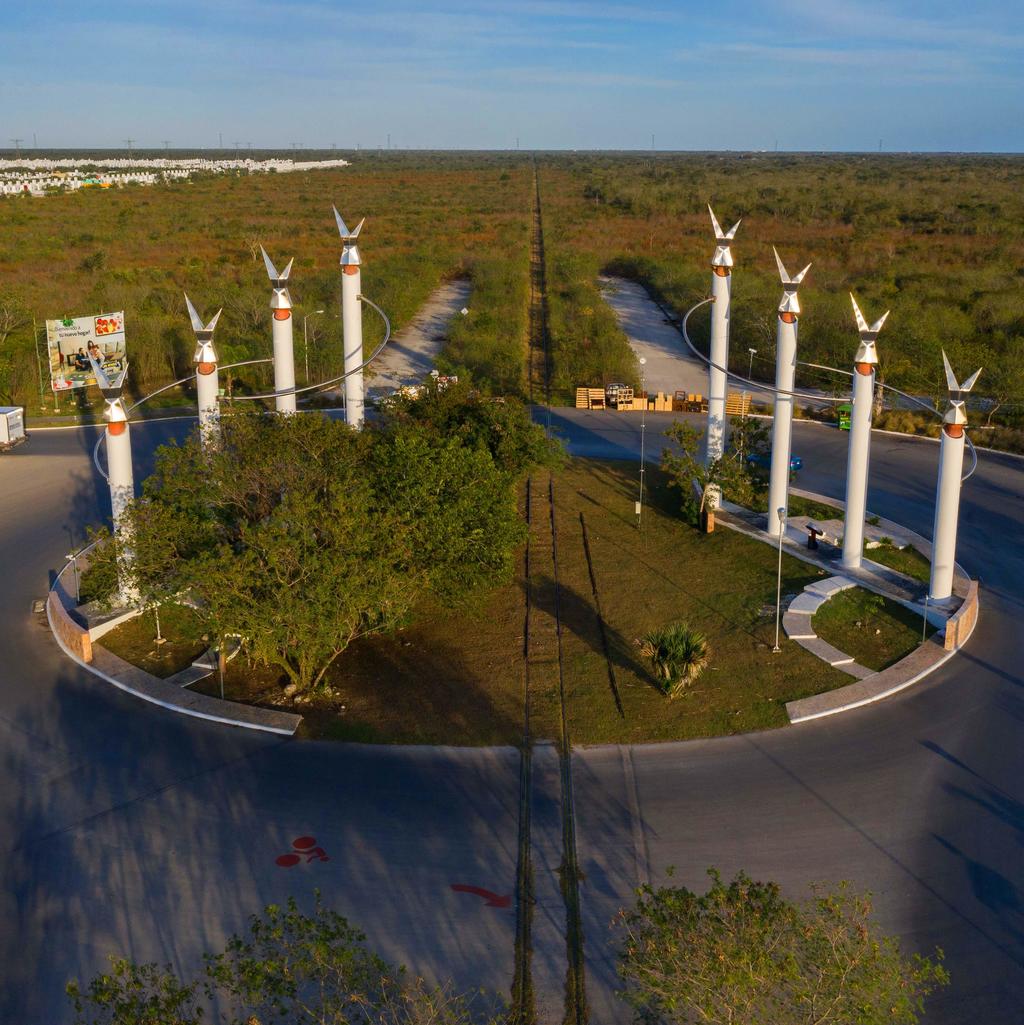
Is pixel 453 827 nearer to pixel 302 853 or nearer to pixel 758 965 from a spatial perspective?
pixel 302 853

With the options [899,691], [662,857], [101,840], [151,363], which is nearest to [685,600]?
[899,691]

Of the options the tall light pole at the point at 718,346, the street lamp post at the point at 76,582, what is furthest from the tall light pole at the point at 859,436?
the street lamp post at the point at 76,582

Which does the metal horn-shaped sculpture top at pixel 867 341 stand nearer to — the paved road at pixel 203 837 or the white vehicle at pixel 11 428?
the paved road at pixel 203 837

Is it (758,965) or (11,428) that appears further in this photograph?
(11,428)

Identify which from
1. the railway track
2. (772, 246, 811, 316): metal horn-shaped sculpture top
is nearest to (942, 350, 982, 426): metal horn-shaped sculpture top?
(772, 246, 811, 316): metal horn-shaped sculpture top

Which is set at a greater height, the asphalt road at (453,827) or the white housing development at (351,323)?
the white housing development at (351,323)

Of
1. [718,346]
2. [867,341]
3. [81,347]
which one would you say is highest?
[867,341]

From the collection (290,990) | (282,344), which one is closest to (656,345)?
(282,344)
